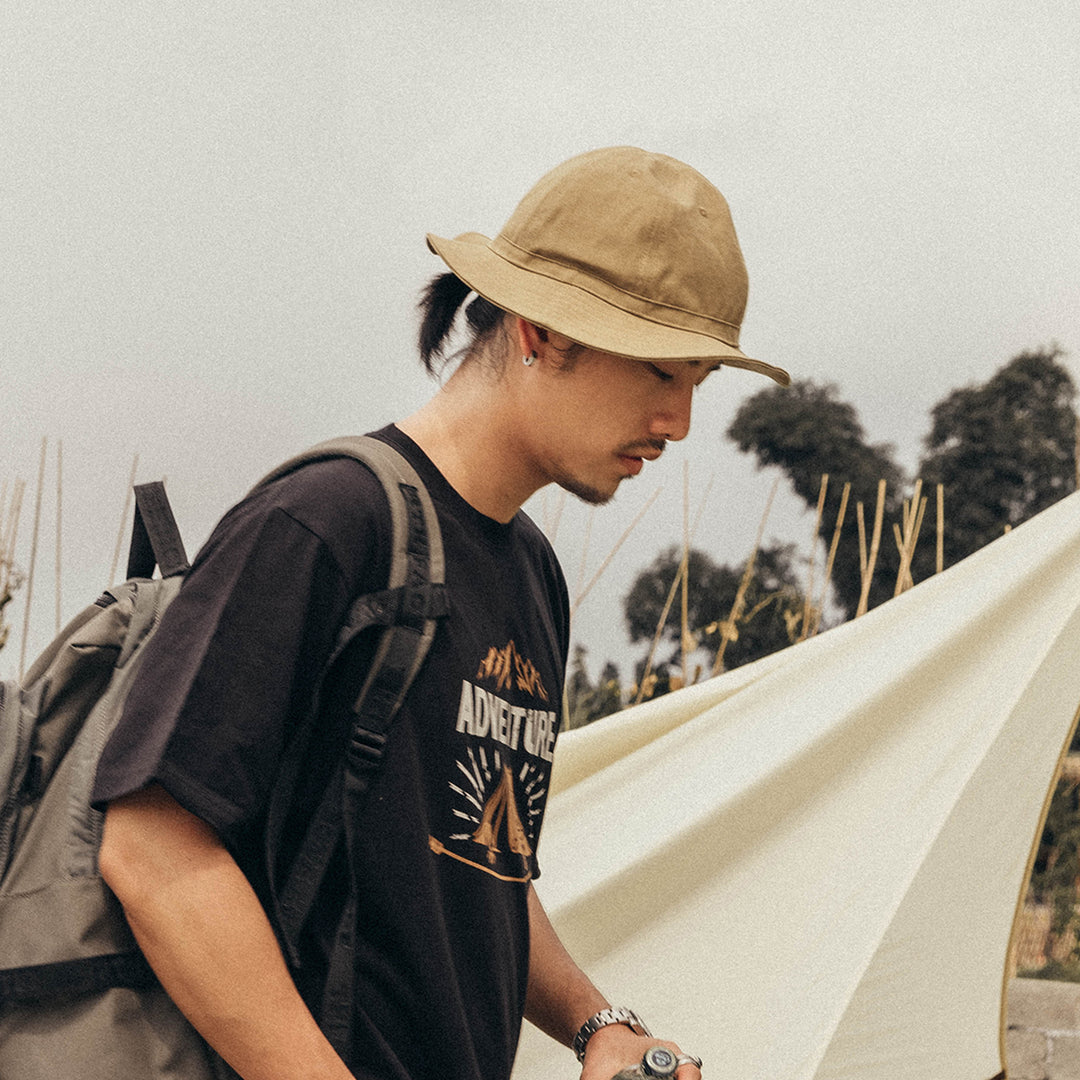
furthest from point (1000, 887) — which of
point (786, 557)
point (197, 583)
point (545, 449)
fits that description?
point (786, 557)

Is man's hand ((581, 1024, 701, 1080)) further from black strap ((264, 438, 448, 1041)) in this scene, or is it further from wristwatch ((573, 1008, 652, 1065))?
black strap ((264, 438, 448, 1041))

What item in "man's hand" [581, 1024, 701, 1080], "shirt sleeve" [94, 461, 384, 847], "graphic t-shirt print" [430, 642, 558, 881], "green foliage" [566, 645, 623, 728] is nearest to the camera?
"shirt sleeve" [94, 461, 384, 847]

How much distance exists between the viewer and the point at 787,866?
5.39ft

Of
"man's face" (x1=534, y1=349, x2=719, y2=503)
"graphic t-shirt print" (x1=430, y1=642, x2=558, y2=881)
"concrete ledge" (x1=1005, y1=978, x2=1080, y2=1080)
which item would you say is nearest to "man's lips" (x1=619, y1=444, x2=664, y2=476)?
"man's face" (x1=534, y1=349, x2=719, y2=503)

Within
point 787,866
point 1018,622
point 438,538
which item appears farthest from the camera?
point 1018,622

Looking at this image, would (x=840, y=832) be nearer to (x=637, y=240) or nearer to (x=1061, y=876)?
(x=637, y=240)

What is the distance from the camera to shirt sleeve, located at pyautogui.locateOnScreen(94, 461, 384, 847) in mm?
577

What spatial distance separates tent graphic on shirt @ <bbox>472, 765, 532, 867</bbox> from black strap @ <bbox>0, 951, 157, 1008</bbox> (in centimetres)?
22

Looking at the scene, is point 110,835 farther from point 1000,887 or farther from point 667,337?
point 1000,887

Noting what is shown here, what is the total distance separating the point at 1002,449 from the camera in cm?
1052

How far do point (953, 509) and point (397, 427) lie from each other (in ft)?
34.3

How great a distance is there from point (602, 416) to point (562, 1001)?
47 cm

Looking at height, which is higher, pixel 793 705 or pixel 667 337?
pixel 667 337

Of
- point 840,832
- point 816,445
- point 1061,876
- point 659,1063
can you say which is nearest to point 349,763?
point 659,1063
